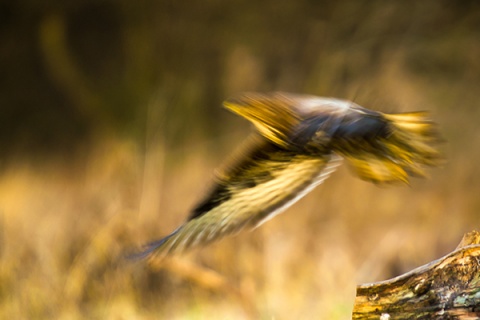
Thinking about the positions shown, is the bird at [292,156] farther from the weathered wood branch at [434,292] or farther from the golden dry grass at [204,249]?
the golden dry grass at [204,249]

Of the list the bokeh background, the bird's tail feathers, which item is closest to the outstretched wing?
the bird's tail feathers

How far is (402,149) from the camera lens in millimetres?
1007

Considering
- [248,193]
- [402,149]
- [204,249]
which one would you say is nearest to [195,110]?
[204,249]

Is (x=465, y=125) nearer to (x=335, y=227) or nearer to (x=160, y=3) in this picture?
(x=335, y=227)

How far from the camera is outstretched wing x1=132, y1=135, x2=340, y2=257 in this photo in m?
1.06

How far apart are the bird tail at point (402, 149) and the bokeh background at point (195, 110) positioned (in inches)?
46.2

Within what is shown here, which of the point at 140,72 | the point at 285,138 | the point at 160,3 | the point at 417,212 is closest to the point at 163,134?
the point at 140,72

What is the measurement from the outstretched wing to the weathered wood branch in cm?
16

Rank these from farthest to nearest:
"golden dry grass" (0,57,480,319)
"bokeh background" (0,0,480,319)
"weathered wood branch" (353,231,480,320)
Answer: "bokeh background" (0,0,480,319) < "golden dry grass" (0,57,480,319) < "weathered wood branch" (353,231,480,320)

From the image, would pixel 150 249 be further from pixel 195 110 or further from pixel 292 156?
pixel 195 110

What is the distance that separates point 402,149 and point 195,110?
1.32 m

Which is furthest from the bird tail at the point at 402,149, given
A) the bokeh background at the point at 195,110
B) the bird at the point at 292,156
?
the bokeh background at the point at 195,110

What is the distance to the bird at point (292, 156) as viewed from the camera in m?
0.98

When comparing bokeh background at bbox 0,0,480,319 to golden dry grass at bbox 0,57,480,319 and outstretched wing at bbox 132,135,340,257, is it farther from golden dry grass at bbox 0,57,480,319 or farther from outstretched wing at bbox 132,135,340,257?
outstretched wing at bbox 132,135,340,257
